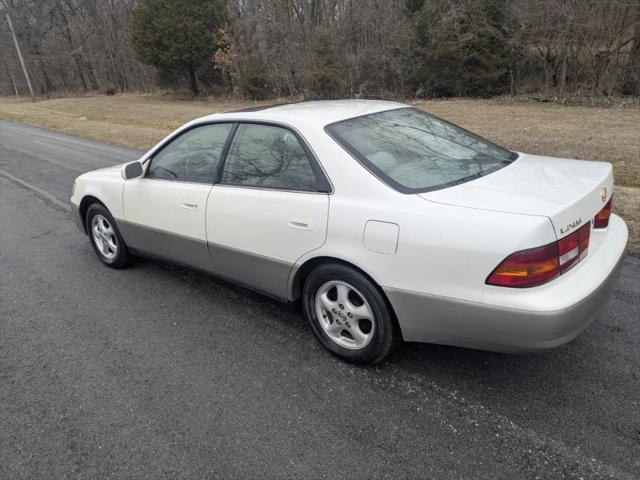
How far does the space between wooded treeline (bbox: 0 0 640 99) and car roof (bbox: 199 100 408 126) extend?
16009 millimetres

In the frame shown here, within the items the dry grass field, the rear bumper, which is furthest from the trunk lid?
the dry grass field

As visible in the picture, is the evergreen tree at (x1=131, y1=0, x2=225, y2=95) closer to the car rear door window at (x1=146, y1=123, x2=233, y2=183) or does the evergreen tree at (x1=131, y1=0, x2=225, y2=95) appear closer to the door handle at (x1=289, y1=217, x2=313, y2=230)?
the car rear door window at (x1=146, y1=123, x2=233, y2=183)

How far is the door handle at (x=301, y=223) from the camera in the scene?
2.92 meters

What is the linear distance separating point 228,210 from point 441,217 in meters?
1.57

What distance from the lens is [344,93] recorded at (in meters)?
23.2

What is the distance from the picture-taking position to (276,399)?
2793 millimetres

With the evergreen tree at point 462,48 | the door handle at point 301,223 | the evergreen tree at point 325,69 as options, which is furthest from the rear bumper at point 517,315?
the evergreen tree at point 325,69

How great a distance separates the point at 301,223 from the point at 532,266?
1.33m

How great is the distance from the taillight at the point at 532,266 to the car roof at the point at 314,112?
1465mm

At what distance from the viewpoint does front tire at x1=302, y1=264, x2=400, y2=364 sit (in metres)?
2.76

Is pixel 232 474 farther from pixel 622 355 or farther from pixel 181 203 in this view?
pixel 622 355

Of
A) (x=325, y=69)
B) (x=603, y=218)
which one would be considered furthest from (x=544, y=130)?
(x=325, y=69)

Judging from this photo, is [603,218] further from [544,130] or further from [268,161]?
[544,130]

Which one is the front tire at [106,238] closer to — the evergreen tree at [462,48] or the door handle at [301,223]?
the door handle at [301,223]
